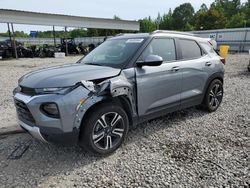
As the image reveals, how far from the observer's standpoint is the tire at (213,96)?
16.0 feet

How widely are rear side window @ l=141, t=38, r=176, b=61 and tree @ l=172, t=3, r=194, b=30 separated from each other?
8679 cm

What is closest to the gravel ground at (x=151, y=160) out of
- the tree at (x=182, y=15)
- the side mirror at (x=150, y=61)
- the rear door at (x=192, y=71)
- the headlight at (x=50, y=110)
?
the rear door at (x=192, y=71)

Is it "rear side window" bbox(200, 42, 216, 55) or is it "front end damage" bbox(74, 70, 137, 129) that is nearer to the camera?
"front end damage" bbox(74, 70, 137, 129)

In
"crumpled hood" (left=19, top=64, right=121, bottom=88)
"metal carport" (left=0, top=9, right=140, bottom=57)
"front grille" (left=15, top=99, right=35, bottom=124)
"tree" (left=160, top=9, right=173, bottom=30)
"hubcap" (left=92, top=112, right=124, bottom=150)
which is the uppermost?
"tree" (left=160, top=9, right=173, bottom=30)

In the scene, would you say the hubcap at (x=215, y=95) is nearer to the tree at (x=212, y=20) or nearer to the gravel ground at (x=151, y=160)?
the gravel ground at (x=151, y=160)

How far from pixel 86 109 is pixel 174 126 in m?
2.04

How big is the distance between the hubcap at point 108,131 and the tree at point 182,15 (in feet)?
289

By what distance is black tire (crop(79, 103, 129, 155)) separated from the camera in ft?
9.93

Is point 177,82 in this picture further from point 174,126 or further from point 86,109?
point 86,109

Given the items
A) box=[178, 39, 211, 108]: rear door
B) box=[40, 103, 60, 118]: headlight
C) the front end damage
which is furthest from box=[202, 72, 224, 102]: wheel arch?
A: box=[40, 103, 60, 118]: headlight

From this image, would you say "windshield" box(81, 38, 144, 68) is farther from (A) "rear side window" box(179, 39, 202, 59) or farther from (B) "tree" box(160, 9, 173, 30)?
(B) "tree" box(160, 9, 173, 30)

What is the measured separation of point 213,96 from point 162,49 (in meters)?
1.91

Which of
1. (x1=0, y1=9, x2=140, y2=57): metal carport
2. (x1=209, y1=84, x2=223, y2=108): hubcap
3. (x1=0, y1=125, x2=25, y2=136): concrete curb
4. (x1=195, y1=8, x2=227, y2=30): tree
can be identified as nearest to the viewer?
(x1=0, y1=125, x2=25, y2=136): concrete curb

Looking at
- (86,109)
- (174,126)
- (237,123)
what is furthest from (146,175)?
(237,123)
